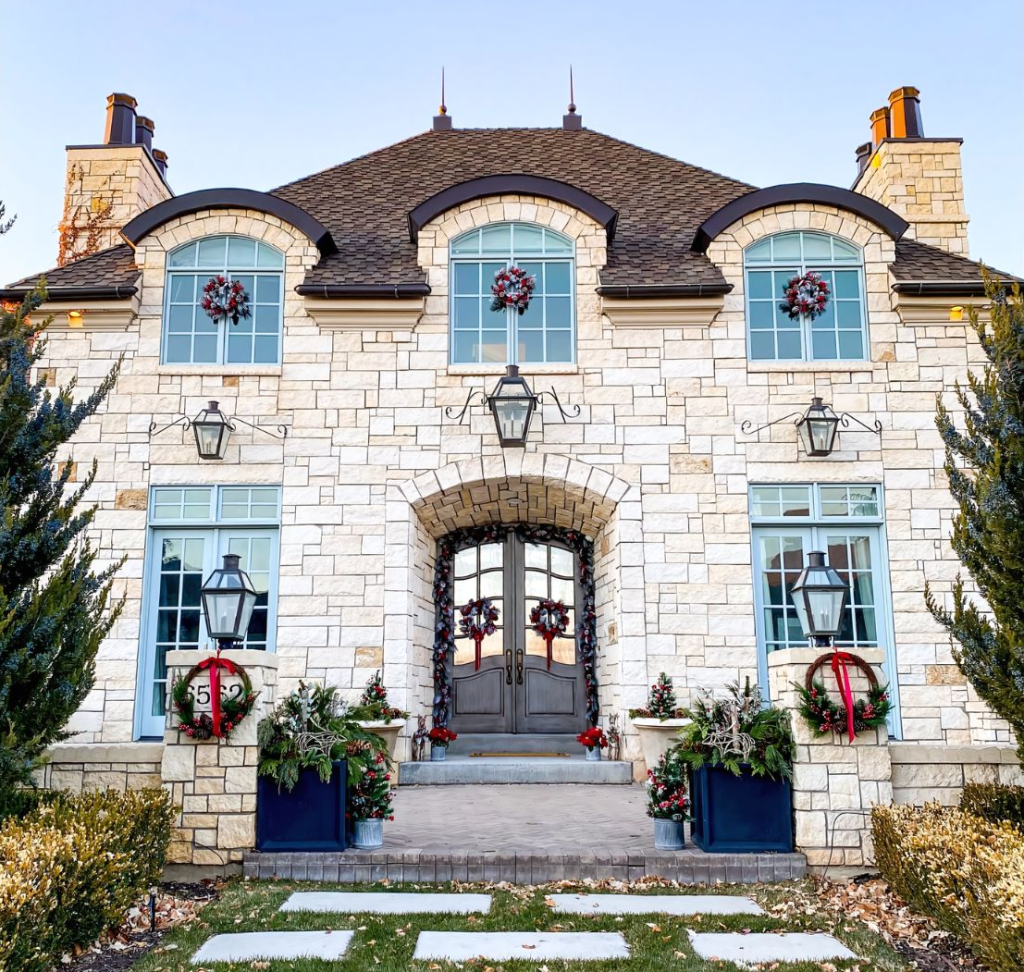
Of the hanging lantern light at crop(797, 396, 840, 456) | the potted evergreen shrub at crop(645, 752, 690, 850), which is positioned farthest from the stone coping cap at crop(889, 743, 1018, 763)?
the hanging lantern light at crop(797, 396, 840, 456)

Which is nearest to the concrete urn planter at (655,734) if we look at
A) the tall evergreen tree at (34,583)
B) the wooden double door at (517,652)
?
the wooden double door at (517,652)

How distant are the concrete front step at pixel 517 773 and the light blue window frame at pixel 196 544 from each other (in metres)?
1.92

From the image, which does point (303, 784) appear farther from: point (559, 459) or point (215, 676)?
point (559, 459)

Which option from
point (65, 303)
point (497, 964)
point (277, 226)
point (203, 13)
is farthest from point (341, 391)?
point (497, 964)

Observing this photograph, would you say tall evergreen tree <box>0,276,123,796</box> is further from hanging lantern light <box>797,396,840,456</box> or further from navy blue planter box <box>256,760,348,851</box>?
hanging lantern light <box>797,396,840,456</box>

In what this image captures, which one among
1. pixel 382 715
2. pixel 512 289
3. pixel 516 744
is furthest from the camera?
pixel 516 744

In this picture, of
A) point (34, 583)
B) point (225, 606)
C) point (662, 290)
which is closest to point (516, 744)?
point (662, 290)

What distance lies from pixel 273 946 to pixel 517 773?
464 cm

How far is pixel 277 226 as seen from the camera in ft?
32.0

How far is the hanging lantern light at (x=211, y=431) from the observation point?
8.99 meters

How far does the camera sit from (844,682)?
574cm

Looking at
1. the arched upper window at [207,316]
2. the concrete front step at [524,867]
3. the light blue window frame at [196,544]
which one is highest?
the arched upper window at [207,316]

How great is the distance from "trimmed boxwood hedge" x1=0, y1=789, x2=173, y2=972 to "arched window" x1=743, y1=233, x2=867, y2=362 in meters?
6.87

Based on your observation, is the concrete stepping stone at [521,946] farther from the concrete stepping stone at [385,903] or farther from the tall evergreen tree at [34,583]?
the tall evergreen tree at [34,583]
